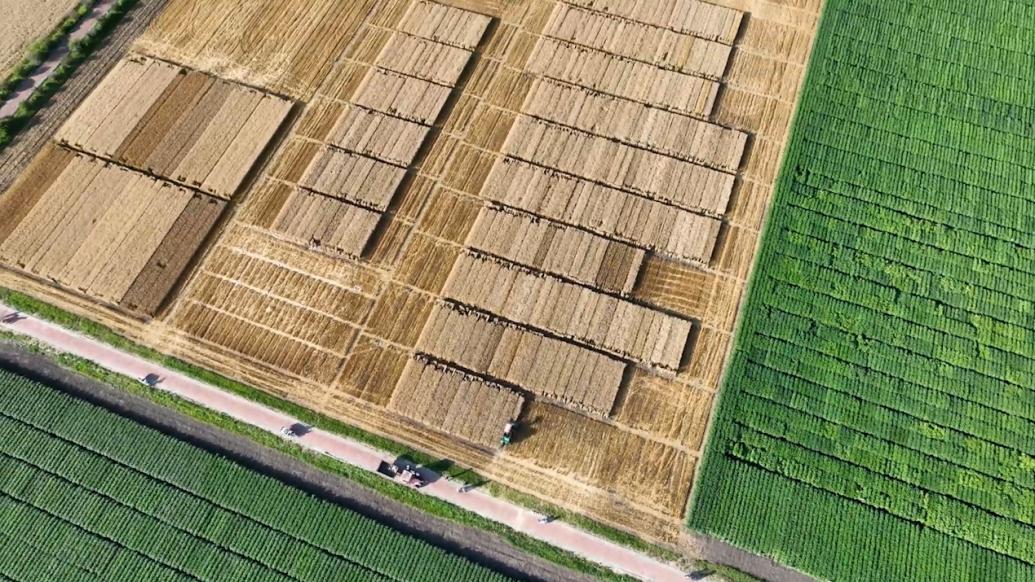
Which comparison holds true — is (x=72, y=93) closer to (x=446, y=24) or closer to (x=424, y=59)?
(x=424, y=59)

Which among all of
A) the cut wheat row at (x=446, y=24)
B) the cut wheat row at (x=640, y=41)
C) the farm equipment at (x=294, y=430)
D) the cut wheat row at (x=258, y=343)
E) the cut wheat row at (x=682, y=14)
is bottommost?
the farm equipment at (x=294, y=430)

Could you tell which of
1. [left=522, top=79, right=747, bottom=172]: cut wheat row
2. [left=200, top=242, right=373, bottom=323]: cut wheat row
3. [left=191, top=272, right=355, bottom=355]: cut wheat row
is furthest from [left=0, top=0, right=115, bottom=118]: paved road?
[left=522, top=79, right=747, bottom=172]: cut wheat row

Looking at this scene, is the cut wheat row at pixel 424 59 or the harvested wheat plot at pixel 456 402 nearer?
the harvested wheat plot at pixel 456 402

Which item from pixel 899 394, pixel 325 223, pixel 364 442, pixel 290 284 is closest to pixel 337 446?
pixel 364 442

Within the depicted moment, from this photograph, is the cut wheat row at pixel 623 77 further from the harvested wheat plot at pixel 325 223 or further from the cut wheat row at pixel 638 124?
the harvested wheat plot at pixel 325 223

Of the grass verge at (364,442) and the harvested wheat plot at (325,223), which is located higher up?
the harvested wheat plot at (325,223)

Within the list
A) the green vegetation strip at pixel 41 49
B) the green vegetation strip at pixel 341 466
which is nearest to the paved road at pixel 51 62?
the green vegetation strip at pixel 41 49

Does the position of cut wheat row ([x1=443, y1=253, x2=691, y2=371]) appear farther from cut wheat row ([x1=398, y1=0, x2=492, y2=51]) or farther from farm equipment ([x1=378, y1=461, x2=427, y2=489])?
cut wheat row ([x1=398, y1=0, x2=492, y2=51])
